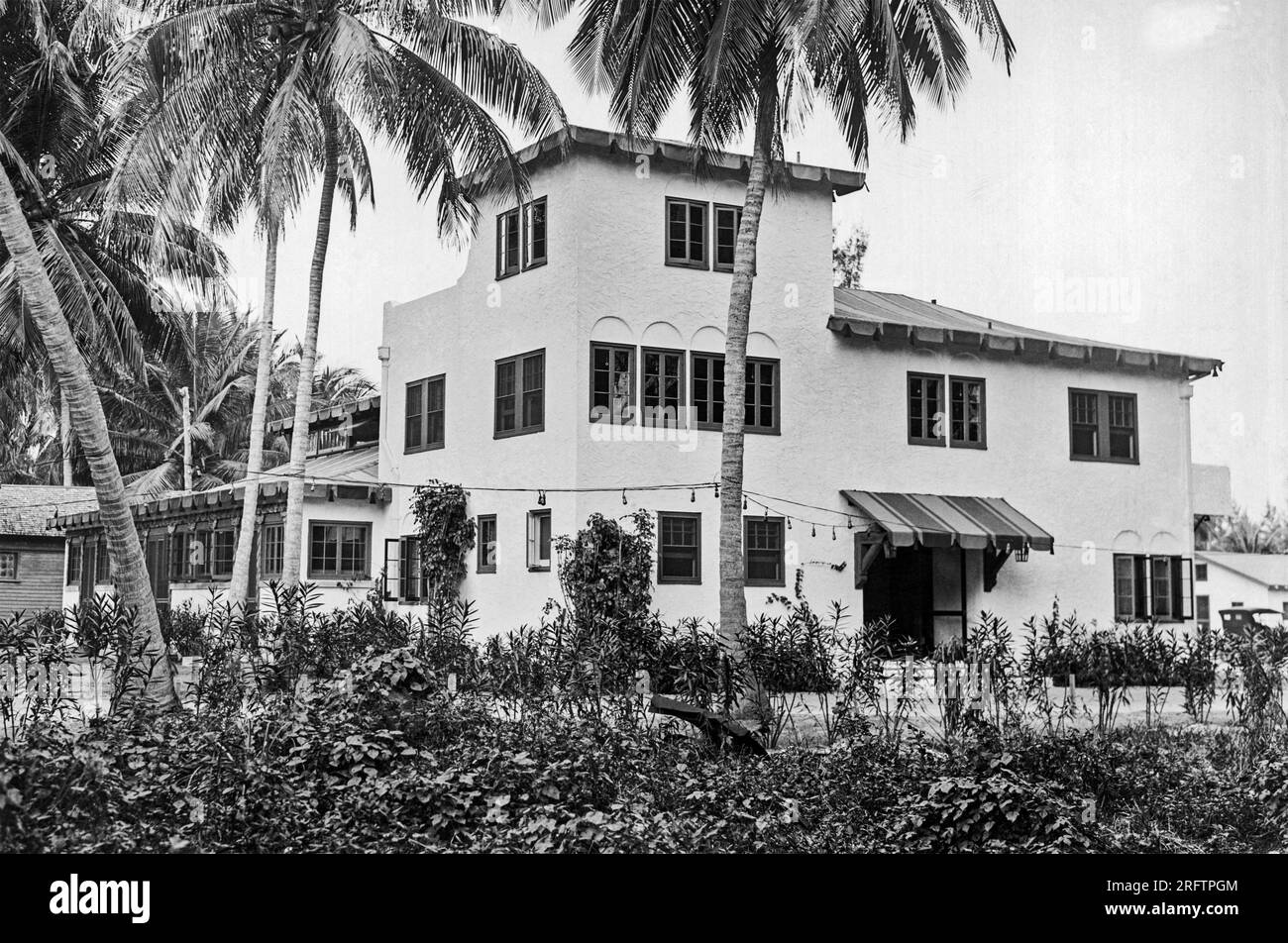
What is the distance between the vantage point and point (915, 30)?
15.3 m

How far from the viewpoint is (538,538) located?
747 inches

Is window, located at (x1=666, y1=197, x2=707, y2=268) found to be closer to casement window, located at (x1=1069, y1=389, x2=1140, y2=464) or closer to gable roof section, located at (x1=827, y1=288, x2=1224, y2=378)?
gable roof section, located at (x1=827, y1=288, x2=1224, y2=378)

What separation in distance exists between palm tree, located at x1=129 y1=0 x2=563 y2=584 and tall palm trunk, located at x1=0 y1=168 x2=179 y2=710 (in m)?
Result: 5.12

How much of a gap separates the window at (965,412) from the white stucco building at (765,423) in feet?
0.13

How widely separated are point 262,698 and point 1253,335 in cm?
918

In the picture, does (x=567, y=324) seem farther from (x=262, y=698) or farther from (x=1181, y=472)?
(x=1181, y=472)

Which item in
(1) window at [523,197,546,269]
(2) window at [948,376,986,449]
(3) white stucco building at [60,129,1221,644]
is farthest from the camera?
(2) window at [948,376,986,449]

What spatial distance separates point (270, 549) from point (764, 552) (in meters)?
8.97

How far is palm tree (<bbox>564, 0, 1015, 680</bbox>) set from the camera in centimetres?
1409

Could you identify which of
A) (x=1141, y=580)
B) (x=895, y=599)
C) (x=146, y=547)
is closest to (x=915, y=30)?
(x=895, y=599)

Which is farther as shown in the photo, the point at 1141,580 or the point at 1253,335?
the point at 1141,580

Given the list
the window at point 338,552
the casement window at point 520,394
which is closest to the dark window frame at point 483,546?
the casement window at point 520,394

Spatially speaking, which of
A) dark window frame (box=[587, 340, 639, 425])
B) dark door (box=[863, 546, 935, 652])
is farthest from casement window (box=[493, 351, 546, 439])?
dark door (box=[863, 546, 935, 652])

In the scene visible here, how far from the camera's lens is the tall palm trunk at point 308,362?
1723 centimetres
